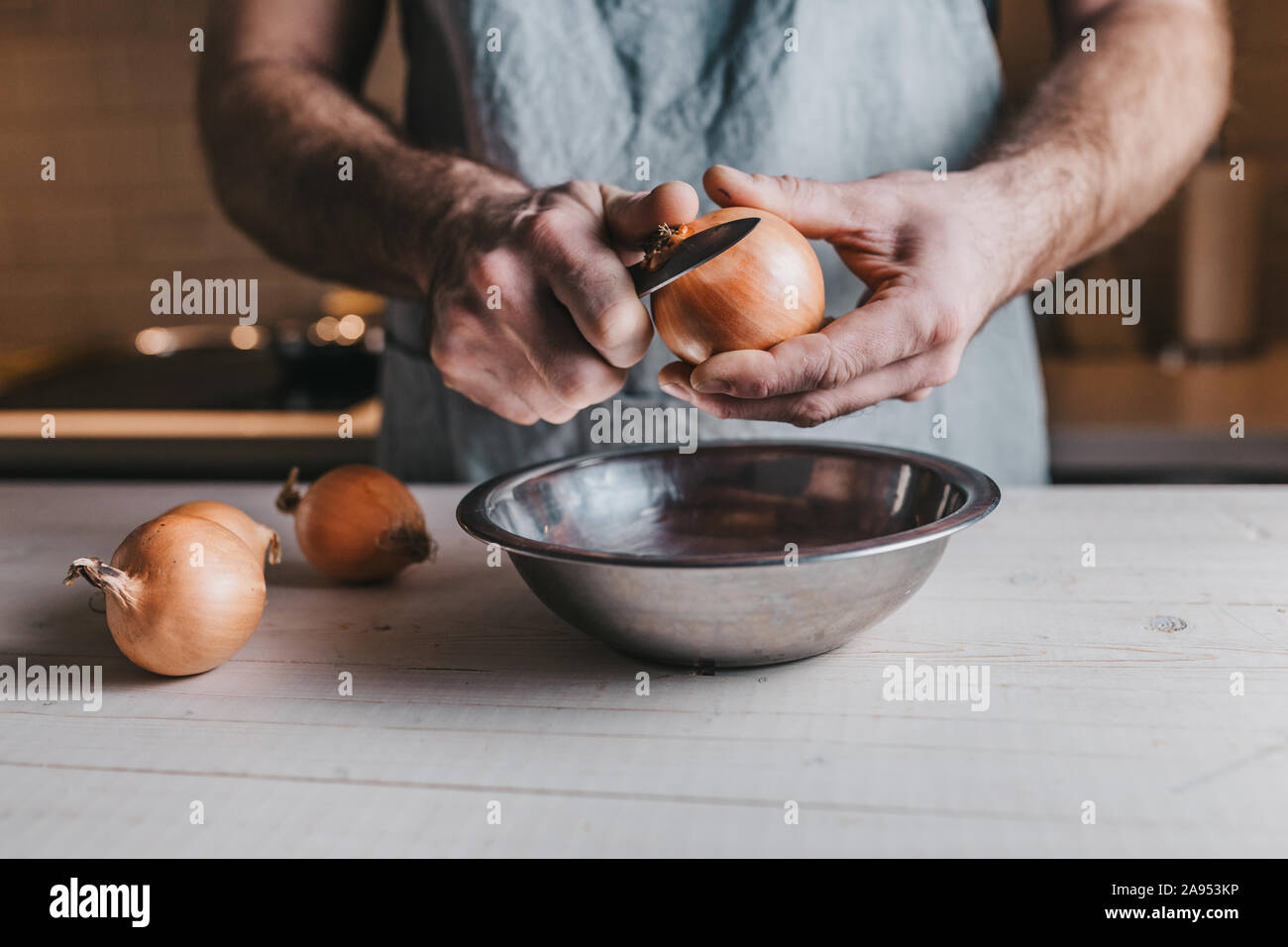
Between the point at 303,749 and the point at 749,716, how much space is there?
24 cm

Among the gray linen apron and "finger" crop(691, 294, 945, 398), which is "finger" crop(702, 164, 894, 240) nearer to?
"finger" crop(691, 294, 945, 398)

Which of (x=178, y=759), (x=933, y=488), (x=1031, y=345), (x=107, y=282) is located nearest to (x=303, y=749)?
(x=178, y=759)

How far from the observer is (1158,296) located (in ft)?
7.78

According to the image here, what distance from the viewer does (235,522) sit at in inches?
30.5

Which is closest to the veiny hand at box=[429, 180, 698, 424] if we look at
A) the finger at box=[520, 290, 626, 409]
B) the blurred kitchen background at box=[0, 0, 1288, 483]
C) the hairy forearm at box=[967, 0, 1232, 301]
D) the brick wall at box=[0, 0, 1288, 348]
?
the finger at box=[520, 290, 626, 409]

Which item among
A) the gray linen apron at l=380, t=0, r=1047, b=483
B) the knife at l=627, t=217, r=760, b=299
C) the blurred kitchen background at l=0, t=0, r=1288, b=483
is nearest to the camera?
the knife at l=627, t=217, r=760, b=299

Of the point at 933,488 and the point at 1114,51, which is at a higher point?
the point at 1114,51

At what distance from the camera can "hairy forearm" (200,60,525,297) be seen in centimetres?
93

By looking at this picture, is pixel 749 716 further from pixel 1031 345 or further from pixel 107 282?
pixel 107 282

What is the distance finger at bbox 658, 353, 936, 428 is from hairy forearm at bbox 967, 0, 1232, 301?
0.20 m

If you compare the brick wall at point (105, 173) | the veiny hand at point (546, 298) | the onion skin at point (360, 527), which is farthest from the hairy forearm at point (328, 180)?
the brick wall at point (105, 173)

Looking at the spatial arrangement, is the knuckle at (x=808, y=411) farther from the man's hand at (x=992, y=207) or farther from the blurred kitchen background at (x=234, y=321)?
the blurred kitchen background at (x=234, y=321)

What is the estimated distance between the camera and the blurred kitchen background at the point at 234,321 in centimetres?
202
